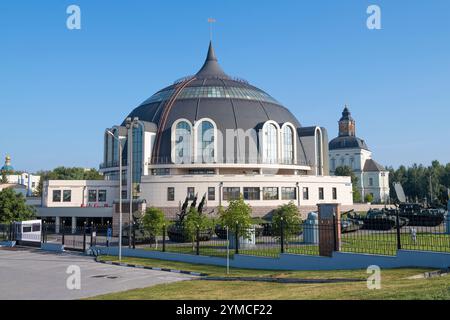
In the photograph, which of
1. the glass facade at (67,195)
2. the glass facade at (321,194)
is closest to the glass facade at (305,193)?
the glass facade at (321,194)

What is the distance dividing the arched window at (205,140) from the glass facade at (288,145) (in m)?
11.6

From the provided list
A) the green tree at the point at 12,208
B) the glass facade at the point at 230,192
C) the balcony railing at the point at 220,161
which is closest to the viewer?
the green tree at the point at 12,208

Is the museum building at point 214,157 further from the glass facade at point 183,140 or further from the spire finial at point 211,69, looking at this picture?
the spire finial at point 211,69

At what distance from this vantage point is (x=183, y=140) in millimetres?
59188

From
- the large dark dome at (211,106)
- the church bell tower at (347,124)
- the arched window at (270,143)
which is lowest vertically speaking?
the arched window at (270,143)

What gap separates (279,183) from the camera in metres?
53.2

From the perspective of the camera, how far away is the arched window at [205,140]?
192 ft

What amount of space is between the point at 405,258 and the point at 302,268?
4955mm

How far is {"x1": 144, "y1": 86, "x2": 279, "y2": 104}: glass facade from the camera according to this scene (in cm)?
6506

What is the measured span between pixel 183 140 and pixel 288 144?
644 inches

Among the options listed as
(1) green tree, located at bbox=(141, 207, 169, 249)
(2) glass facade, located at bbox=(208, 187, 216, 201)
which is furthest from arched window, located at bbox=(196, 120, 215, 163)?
(1) green tree, located at bbox=(141, 207, 169, 249)

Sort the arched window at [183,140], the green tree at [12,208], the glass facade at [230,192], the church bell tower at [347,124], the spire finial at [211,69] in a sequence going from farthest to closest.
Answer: the church bell tower at [347,124] < the spire finial at [211,69] < the arched window at [183,140] < the glass facade at [230,192] < the green tree at [12,208]
